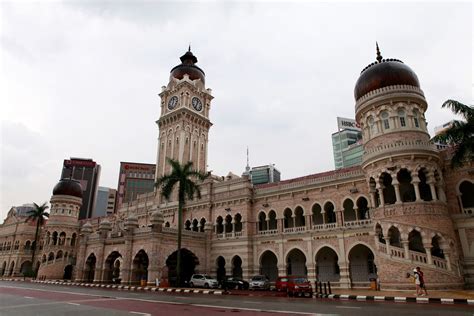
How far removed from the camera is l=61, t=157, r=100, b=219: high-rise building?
390 ft

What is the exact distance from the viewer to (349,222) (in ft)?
84.8

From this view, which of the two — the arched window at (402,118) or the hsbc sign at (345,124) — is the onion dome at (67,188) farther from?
the hsbc sign at (345,124)

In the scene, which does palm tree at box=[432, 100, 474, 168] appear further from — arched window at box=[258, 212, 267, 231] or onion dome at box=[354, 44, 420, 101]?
arched window at box=[258, 212, 267, 231]

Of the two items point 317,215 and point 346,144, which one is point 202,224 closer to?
point 317,215

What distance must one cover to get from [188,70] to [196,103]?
18.0 feet

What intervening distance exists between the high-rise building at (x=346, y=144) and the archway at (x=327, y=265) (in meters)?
72.7

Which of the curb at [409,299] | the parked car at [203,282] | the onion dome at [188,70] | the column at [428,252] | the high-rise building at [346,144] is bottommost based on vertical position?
the curb at [409,299]

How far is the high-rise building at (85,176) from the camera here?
119m

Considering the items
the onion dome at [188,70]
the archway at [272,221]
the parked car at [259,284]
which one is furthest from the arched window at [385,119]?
the onion dome at [188,70]

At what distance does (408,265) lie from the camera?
19.9 meters

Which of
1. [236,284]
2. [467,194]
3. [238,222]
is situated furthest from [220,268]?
[467,194]

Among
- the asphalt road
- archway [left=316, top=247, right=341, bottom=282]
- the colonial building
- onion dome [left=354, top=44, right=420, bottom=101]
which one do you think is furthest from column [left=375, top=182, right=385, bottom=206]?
the asphalt road

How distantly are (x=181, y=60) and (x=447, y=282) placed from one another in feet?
148

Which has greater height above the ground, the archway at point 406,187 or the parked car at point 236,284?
the archway at point 406,187
